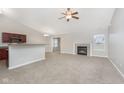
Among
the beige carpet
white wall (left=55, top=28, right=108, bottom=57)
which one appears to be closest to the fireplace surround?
white wall (left=55, top=28, right=108, bottom=57)

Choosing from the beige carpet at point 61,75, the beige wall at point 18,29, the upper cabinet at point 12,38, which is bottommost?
the beige carpet at point 61,75

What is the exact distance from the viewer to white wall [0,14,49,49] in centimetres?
612

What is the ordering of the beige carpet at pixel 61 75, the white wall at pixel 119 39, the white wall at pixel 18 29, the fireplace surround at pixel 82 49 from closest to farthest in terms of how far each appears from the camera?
the beige carpet at pixel 61 75 → the white wall at pixel 119 39 → the white wall at pixel 18 29 → the fireplace surround at pixel 82 49

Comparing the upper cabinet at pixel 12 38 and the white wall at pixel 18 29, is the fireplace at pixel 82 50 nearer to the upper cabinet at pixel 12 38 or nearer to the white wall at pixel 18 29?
the white wall at pixel 18 29

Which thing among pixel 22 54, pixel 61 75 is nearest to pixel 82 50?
pixel 22 54

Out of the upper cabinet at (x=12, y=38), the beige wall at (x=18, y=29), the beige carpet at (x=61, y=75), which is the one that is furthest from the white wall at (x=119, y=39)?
the beige wall at (x=18, y=29)

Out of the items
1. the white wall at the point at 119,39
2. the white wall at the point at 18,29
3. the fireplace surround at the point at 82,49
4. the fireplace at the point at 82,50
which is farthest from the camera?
the fireplace at the point at 82,50

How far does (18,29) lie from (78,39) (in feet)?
15.8

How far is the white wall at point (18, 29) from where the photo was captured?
20.1 ft

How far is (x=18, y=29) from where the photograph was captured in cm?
702

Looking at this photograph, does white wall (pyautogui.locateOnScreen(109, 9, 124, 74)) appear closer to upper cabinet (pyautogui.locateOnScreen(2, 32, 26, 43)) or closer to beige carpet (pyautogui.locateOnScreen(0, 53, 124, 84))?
beige carpet (pyautogui.locateOnScreen(0, 53, 124, 84))

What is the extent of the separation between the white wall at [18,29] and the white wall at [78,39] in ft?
7.33
